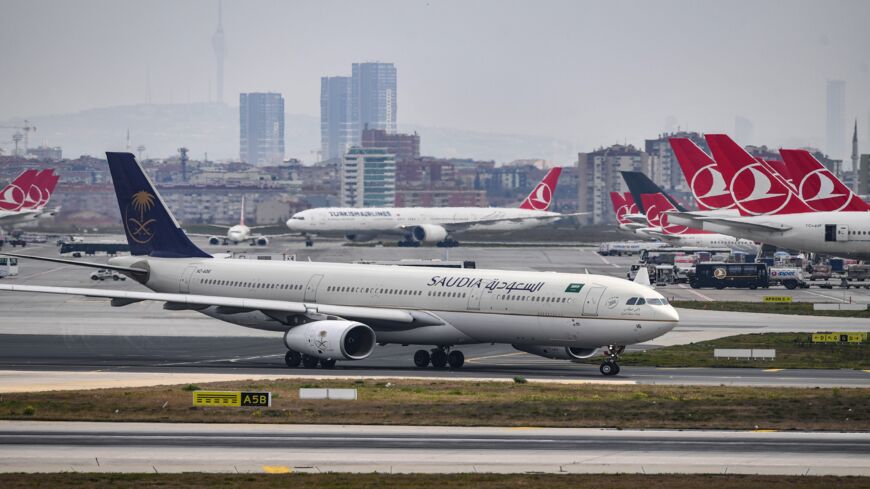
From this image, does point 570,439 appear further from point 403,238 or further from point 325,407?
point 403,238

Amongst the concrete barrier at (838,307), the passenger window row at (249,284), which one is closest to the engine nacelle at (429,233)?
the concrete barrier at (838,307)

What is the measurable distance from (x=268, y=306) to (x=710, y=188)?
183 ft

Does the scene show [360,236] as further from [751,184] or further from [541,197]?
[751,184]

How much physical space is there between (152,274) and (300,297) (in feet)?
30.3

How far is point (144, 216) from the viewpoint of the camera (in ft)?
216

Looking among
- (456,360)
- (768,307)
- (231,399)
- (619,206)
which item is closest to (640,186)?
(619,206)

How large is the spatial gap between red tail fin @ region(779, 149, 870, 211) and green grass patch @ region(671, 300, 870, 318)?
25.1ft

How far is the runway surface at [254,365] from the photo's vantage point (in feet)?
171


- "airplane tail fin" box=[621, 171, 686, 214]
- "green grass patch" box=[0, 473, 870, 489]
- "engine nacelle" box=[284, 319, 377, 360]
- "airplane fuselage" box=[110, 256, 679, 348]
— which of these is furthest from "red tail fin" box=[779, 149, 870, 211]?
"green grass patch" box=[0, 473, 870, 489]

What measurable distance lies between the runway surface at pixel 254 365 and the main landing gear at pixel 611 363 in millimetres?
514

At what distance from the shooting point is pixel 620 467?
32656 mm

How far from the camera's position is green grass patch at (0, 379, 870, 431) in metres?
40.2

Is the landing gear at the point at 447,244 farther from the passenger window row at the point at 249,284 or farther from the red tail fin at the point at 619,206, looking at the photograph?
the passenger window row at the point at 249,284

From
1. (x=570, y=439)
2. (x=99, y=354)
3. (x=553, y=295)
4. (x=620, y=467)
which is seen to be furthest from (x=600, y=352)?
(x=620, y=467)
